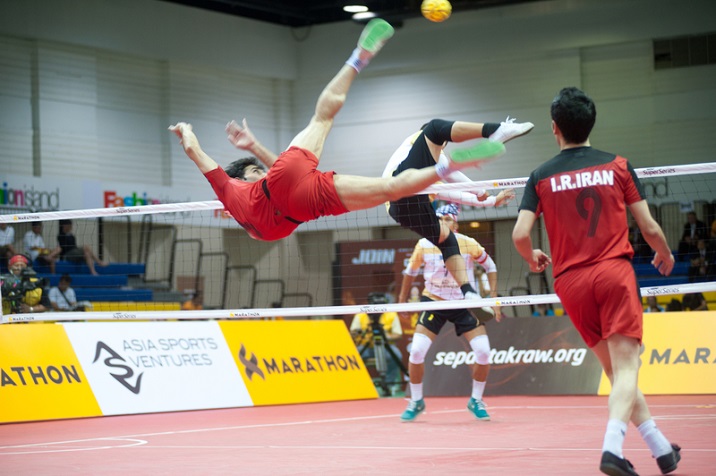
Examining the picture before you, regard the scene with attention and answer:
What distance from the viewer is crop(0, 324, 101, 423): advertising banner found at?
10.5m

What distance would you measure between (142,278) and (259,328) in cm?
799

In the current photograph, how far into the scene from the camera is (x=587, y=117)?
15.6ft

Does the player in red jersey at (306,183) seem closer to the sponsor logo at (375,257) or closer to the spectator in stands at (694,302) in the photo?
the spectator in stands at (694,302)

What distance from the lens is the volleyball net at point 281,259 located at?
18.8 metres

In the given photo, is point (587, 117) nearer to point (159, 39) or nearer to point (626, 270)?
point (626, 270)

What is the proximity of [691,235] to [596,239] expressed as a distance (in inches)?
646

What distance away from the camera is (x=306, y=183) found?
6.39 m

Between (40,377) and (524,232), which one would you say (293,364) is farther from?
(524,232)

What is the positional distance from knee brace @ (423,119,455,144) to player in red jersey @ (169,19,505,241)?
0.20 meters

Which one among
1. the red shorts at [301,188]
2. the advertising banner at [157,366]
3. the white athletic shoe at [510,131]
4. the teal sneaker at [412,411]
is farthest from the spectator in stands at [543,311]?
the red shorts at [301,188]

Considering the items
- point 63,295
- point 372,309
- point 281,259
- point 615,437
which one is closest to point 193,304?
point 63,295

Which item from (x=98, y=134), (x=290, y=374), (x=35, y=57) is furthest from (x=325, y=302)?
(x=290, y=374)

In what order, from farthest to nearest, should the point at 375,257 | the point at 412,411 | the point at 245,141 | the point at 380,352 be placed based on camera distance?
the point at 375,257, the point at 380,352, the point at 412,411, the point at 245,141

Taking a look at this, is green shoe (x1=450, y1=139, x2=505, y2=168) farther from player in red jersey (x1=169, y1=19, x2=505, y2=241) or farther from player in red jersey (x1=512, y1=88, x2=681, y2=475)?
player in red jersey (x1=512, y1=88, x2=681, y2=475)
